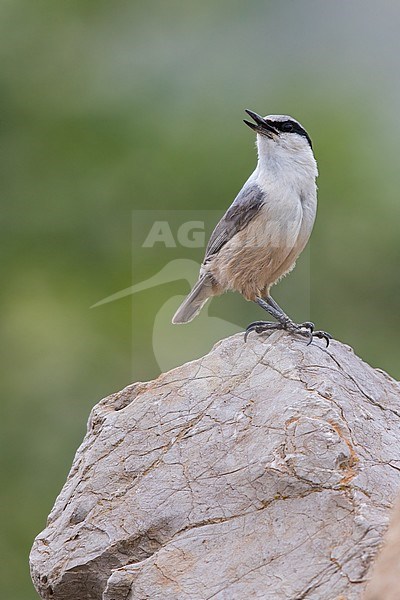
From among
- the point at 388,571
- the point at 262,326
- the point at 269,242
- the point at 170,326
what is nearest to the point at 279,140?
the point at 269,242

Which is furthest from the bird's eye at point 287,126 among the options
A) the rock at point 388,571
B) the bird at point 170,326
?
the rock at point 388,571

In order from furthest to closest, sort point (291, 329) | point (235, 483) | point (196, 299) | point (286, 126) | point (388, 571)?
point (196, 299), point (286, 126), point (291, 329), point (235, 483), point (388, 571)

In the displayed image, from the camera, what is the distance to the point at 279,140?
4.95 m

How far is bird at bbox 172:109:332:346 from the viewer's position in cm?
477

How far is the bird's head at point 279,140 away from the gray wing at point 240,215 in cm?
19

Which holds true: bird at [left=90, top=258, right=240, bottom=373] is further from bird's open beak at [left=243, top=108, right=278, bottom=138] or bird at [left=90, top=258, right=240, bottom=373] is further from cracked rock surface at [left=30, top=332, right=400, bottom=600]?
cracked rock surface at [left=30, top=332, right=400, bottom=600]

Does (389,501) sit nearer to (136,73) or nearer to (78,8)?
(136,73)

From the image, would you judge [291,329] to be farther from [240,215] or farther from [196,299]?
[196,299]

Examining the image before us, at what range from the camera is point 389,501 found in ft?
11.2

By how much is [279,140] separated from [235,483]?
198 centimetres

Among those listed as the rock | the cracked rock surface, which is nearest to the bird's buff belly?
the cracked rock surface

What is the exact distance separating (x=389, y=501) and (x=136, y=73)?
5.98 m

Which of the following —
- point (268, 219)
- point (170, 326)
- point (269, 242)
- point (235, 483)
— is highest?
point (170, 326)

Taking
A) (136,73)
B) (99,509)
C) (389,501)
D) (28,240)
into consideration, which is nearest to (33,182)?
(28,240)
